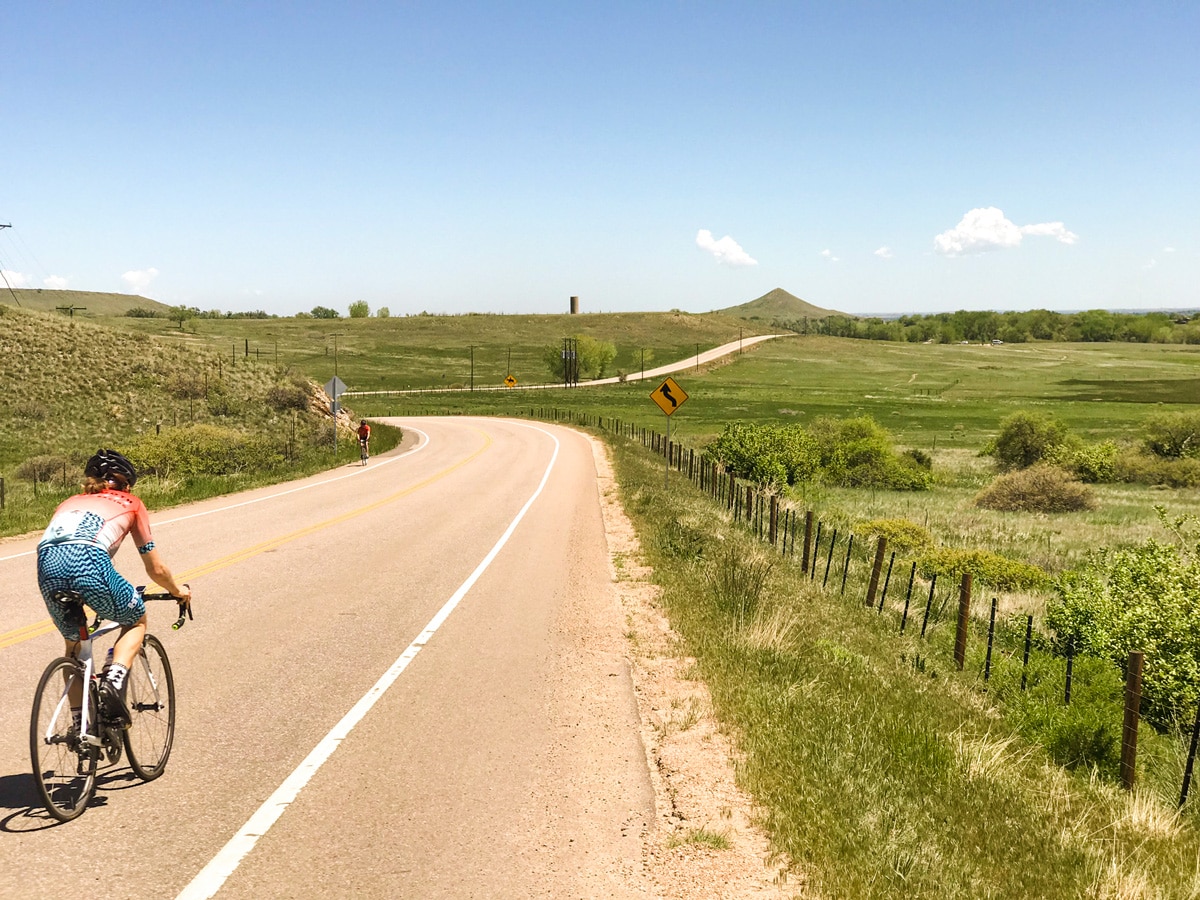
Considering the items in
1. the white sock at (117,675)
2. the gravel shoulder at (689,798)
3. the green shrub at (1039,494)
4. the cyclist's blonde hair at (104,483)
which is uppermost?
the cyclist's blonde hair at (104,483)

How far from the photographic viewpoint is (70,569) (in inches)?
198

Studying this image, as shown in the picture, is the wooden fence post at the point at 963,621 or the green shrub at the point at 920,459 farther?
the green shrub at the point at 920,459

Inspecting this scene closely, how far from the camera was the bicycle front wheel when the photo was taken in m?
5.71

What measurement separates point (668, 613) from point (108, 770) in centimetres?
679

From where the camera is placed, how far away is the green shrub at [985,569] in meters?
22.3

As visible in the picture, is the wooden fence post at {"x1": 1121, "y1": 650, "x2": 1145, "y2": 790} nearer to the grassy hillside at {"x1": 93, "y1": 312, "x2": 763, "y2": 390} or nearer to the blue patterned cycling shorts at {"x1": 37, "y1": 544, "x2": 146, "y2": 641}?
the blue patterned cycling shorts at {"x1": 37, "y1": 544, "x2": 146, "y2": 641}

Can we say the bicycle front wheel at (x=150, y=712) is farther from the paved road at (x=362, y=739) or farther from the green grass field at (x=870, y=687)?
the green grass field at (x=870, y=687)

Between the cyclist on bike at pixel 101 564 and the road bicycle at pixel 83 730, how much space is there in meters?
0.07

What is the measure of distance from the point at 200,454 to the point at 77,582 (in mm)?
29269

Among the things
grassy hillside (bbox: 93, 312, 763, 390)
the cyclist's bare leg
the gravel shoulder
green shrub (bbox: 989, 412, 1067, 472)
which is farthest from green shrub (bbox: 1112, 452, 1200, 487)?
grassy hillside (bbox: 93, 312, 763, 390)

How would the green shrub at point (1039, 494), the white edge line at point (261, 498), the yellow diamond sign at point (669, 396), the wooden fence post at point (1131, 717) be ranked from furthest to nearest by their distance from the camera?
the green shrub at point (1039, 494)
the yellow diamond sign at point (669, 396)
the white edge line at point (261, 498)
the wooden fence post at point (1131, 717)

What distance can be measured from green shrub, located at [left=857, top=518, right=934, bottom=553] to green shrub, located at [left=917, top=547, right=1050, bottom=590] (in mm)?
1890

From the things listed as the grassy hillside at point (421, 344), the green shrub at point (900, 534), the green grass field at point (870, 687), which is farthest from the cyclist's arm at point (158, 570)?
the grassy hillside at point (421, 344)

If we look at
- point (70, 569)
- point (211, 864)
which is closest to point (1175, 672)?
point (211, 864)
